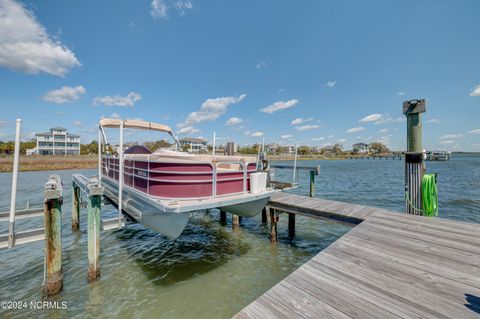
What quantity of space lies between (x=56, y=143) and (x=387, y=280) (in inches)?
2986

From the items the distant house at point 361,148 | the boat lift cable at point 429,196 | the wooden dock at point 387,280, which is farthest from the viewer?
the distant house at point 361,148

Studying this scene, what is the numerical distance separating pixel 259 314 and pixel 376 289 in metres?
1.21

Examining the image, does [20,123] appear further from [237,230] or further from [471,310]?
[237,230]

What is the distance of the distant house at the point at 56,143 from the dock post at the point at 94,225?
70.4 m

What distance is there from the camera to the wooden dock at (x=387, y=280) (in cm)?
176

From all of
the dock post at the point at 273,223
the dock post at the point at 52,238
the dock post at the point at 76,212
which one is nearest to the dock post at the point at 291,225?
the dock post at the point at 273,223

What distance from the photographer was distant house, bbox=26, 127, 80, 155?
55294mm

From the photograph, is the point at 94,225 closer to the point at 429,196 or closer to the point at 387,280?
the point at 387,280

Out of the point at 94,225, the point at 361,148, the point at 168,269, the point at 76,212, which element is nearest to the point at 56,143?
the point at 76,212

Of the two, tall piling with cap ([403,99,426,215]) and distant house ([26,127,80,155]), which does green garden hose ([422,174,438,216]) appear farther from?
distant house ([26,127,80,155])

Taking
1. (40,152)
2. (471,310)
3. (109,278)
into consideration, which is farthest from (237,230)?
(40,152)

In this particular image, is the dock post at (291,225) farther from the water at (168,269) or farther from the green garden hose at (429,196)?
the green garden hose at (429,196)

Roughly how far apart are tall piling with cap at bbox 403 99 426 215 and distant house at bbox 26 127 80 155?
74.6 metres

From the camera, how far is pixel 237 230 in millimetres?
7293
